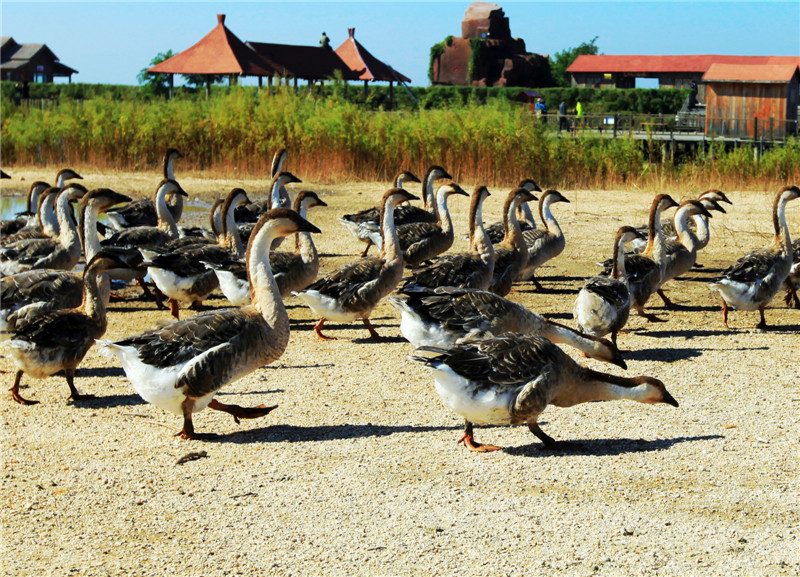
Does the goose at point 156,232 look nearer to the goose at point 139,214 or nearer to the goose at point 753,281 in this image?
the goose at point 139,214

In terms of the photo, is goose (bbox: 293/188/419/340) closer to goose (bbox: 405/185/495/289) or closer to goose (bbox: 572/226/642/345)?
goose (bbox: 405/185/495/289)

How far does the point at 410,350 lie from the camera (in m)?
10.3

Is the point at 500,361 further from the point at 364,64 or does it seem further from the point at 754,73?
the point at 364,64

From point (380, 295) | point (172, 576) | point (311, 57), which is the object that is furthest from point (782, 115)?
point (172, 576)

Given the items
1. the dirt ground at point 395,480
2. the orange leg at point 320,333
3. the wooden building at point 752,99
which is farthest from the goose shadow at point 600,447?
Result: the wooden building at point 752,99

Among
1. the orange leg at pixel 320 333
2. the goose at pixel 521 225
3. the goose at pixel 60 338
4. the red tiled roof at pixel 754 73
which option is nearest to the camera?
the goose at pixel 60 338

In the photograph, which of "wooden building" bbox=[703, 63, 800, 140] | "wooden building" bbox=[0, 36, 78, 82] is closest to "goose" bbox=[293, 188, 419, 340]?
"wooden building" bbox=[703, 63, 800, 140]

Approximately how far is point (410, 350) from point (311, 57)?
154ft

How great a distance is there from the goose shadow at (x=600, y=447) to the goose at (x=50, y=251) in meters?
8.28

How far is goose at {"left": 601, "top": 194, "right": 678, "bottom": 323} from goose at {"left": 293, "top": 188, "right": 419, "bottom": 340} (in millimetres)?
2878

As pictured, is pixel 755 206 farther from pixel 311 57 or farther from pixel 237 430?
pixel 311 57

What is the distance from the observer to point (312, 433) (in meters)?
7.51

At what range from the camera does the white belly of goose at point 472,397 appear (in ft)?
21.9

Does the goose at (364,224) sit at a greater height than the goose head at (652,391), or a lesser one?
greater
